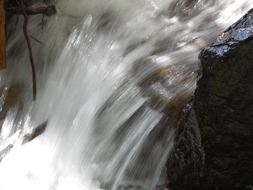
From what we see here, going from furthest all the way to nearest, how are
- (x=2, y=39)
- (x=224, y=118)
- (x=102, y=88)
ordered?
(x=2, y=39)
(x=102, y=88)
(x=224, y=118)

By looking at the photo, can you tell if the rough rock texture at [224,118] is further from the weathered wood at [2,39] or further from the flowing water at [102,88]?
the weathered wood at [2,39]

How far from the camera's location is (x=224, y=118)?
2.64m

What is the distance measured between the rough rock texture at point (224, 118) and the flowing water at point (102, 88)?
46 cm

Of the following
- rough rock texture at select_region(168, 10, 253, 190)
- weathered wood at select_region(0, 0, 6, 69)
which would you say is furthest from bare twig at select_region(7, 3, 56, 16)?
rough rock texture at select_region(168, 10, 253, 190)

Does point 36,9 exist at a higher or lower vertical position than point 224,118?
higher

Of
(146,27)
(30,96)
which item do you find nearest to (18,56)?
(30,96)

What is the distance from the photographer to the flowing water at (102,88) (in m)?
3.42

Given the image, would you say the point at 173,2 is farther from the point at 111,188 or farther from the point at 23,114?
the point at 111,188

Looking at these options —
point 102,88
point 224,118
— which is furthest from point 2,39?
point 224,118

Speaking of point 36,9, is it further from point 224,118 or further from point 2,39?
point 224,118

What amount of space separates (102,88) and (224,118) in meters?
1.46

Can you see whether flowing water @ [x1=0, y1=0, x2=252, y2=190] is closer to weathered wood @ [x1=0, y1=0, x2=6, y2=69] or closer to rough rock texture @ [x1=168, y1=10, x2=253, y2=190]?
weathered wood @ [x1=0, y1=0, x2=6, y2=69]

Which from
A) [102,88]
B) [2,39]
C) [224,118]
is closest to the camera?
[224,118]

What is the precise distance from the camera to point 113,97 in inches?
150
